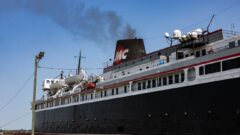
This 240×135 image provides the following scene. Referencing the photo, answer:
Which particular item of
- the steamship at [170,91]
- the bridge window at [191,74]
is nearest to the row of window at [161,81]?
the steamship at [170,91]

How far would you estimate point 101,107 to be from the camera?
4053 cm

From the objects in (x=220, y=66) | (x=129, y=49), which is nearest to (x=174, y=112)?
(x=220, y=66)

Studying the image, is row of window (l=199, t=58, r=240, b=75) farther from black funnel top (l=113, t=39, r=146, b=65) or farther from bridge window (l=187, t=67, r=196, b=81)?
black funnel top (l=113, t=39, r=146, b=65)

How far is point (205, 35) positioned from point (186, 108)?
22.0ft

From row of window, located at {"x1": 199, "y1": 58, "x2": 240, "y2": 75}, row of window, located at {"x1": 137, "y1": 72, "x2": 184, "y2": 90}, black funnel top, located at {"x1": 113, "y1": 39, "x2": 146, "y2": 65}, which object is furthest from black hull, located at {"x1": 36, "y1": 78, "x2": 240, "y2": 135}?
black funnel top, located at {"x1": 113, "y1": 39, "x2": 146, "y2": 65}

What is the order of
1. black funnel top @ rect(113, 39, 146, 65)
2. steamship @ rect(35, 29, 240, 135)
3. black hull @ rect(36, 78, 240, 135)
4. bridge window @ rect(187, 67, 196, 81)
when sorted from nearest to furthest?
black hull @ rect(36, 78, 240, 135)
steamship @ rect(35, 29, 240, 135)
bridge window @ rect(187, 67, 196, 81)
black funnel top @ rect(113, 39, 146, 65)

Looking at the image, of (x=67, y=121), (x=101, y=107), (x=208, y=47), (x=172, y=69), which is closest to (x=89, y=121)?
(x=101, y=107)

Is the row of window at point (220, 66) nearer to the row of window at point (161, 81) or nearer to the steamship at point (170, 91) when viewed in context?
the steamship at point (170, 91)

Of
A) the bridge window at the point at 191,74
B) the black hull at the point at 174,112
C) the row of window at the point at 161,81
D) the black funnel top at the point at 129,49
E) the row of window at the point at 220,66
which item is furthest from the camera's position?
the black funnel top at the point at 129,49

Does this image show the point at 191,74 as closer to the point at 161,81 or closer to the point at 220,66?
the point at 220,66

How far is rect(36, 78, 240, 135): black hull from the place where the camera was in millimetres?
25312

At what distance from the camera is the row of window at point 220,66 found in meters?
25.4

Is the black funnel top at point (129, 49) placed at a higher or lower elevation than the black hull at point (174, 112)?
higher

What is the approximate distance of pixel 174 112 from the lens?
29.7 meters
